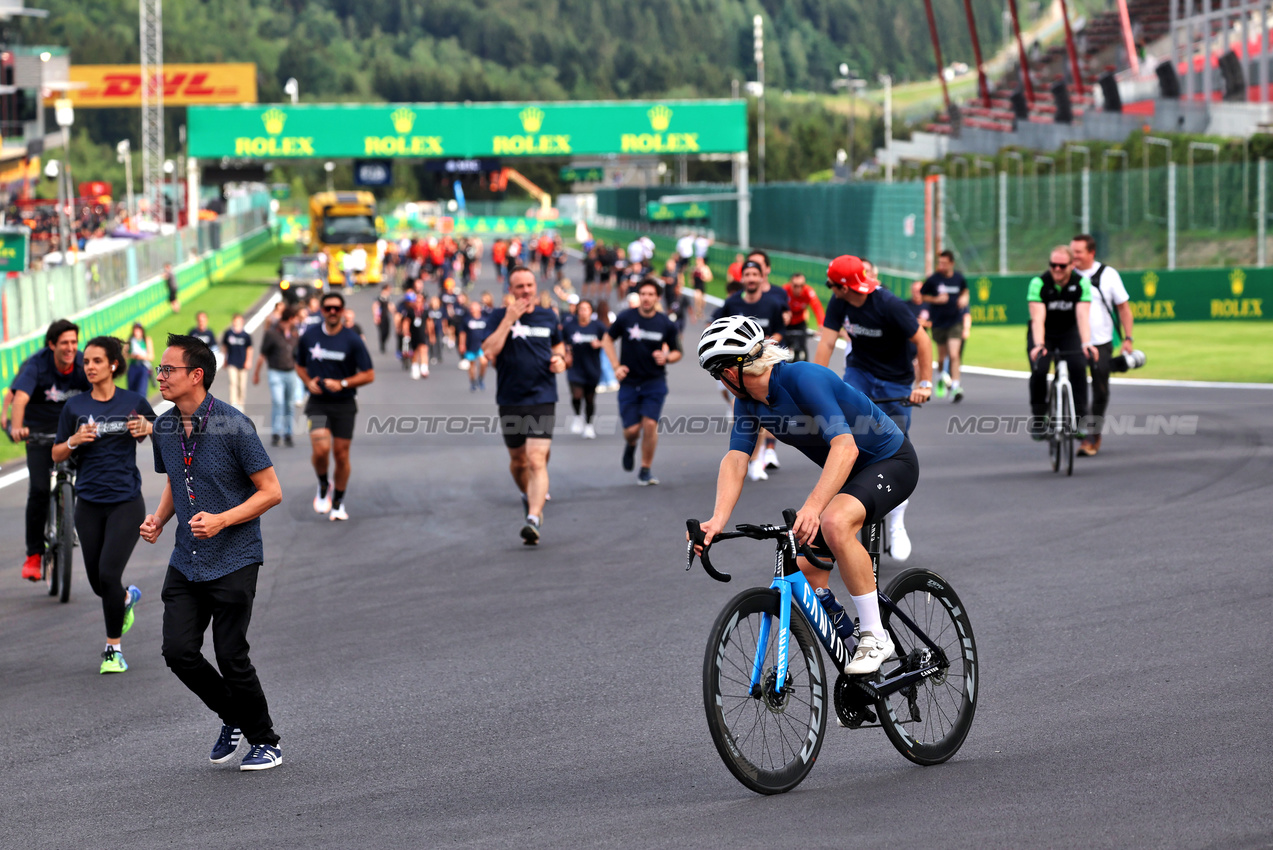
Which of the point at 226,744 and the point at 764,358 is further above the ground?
the point at 764,358

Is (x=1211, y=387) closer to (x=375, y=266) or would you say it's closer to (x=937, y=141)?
(x=375, y=266)

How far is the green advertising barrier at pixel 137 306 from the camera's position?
23.2 meters

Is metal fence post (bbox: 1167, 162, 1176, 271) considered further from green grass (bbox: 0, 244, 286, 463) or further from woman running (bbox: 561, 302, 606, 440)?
green grass (bbox: 0, 244, 286, 463)

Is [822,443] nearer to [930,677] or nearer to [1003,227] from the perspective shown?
[930,677]

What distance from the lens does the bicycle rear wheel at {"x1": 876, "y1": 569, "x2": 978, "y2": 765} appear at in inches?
233

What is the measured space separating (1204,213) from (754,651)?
29291mm

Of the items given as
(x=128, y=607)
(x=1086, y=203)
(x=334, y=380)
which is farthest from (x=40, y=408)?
(x=1086, y=203)

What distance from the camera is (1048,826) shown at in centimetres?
509

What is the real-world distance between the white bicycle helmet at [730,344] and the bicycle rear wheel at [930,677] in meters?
1.16

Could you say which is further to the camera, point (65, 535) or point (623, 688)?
point (65, 535)

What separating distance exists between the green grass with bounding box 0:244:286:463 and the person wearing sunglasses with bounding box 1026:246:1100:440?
14.0m

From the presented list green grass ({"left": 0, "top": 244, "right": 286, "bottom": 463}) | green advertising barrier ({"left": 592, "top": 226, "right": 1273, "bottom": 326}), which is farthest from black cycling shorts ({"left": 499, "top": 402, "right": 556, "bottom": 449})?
green advertising barrier ({"left": 592, "top": 226, "right": 1273, "bottom": 326})

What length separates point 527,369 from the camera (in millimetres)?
12188

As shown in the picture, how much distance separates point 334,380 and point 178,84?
10336 centimetres
